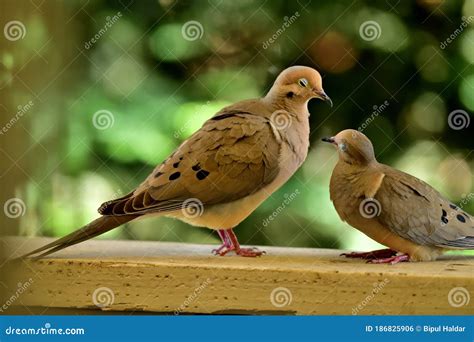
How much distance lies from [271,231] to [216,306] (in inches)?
31.1

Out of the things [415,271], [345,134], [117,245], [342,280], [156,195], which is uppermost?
[345,134]

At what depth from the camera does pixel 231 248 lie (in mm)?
3053

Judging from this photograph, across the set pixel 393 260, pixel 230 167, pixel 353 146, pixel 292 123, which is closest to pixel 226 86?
pixel 292 123

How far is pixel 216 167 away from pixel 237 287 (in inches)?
17.4

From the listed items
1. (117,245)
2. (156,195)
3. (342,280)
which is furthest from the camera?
(117,245)

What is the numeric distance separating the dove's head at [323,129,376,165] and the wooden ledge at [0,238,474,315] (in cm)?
37

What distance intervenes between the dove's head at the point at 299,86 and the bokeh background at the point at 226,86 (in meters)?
0.28

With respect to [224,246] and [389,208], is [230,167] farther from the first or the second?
[389,208]

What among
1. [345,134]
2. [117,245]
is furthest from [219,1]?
[117,245]

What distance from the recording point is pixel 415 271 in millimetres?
2691

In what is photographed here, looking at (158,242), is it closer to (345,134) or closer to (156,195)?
(156,195)

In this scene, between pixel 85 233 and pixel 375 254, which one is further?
pixel 375 254

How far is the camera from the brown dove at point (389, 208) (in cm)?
288

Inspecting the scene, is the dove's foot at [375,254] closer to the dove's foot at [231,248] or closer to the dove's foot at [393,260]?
the dove's foot at [393,260]
